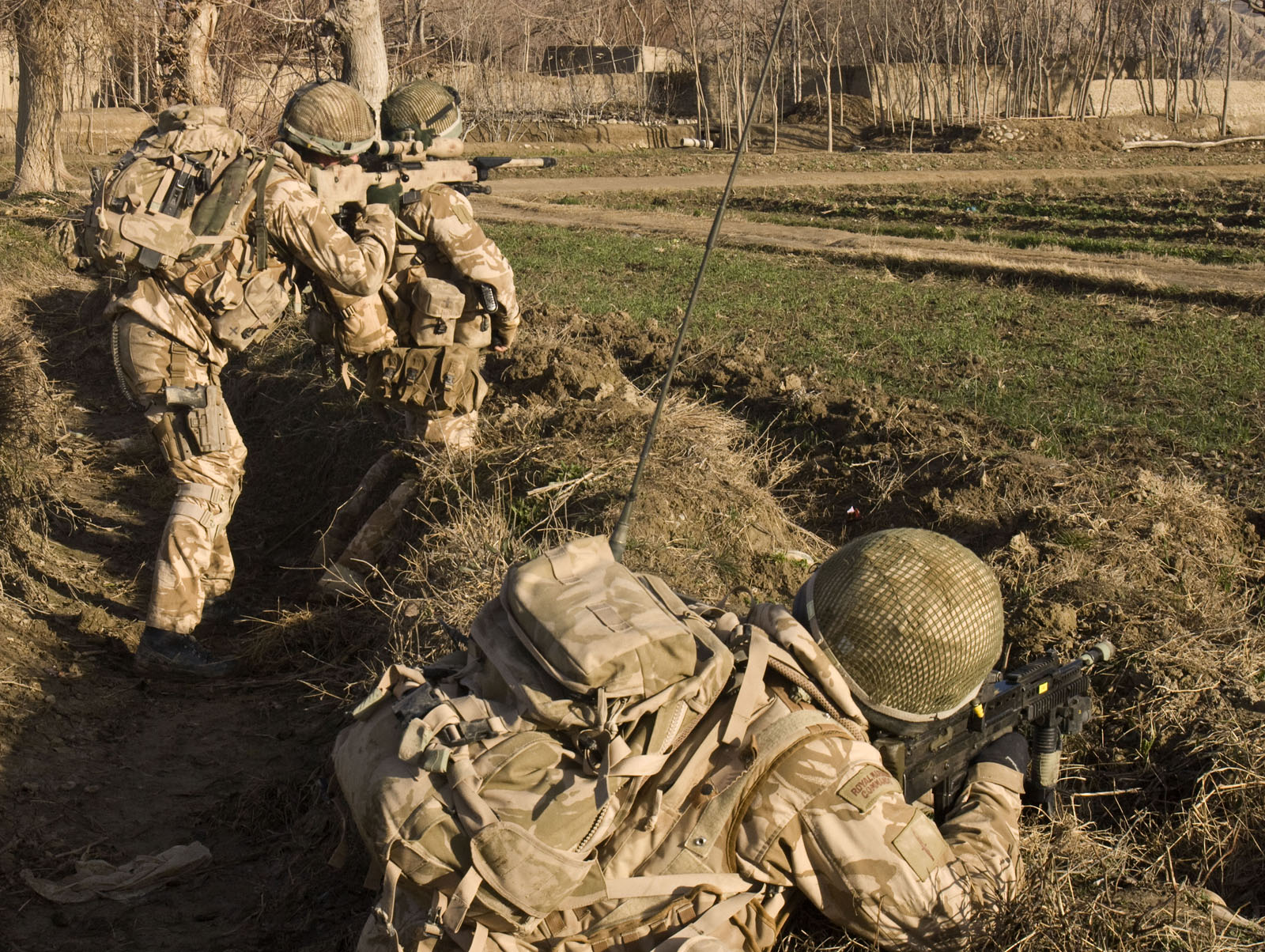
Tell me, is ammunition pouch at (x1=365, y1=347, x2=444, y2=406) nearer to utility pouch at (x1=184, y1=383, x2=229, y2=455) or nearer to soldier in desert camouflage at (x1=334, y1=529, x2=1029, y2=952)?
utility pouch at (x1=184, y1=383, x2=229, y2=455)

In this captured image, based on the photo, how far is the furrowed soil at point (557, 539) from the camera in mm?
3646

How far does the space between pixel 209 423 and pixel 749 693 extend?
3.86 meters

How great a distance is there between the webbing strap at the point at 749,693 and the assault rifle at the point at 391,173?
3.99m

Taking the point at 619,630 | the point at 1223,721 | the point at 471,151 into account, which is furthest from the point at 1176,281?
the point at 471,151

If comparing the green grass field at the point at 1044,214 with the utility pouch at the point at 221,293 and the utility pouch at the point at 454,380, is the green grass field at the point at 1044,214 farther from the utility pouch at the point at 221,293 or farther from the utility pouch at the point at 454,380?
the utility pouch at the point at 221,293

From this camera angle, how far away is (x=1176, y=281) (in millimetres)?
12000

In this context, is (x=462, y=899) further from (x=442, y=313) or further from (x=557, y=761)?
(x=442, y=313)

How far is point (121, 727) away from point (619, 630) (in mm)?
3391

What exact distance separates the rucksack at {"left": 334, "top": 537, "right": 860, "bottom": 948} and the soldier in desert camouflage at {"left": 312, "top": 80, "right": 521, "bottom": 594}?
3.50m

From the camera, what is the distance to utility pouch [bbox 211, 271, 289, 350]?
220 inches

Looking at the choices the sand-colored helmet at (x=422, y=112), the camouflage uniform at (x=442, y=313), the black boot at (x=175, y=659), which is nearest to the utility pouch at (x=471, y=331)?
the camouflage uniform at (x=442, y=313)

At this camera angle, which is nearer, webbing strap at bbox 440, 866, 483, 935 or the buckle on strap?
webbing strap at bbox 440, 866, 483, 935

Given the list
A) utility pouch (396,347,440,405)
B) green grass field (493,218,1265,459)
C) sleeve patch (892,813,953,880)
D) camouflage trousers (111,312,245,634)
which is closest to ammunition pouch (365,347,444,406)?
utility pouch (396,347,440,405)

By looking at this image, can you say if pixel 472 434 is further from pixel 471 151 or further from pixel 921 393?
pixel 471 151
